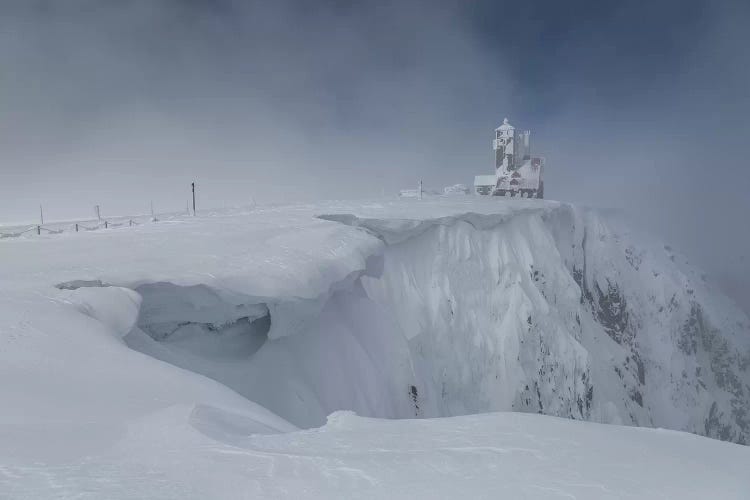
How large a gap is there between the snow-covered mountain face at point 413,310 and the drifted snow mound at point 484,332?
0.06 meters

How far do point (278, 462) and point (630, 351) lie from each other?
27.9m

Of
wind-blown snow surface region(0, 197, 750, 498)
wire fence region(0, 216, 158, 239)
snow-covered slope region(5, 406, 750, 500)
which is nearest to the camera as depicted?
snow-covered slope region(5, 406, 750, 500)

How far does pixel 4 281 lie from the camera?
5312mm

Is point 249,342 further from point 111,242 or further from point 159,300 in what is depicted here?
point 111,242

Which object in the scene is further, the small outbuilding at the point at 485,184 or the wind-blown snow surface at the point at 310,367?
the small outbuilding at the point at 485,184

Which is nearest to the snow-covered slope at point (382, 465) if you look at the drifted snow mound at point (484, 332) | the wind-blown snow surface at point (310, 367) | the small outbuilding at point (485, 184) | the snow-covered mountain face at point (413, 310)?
the wind-blown snow surface at point (310, 367)

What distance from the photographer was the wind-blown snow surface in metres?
2.53

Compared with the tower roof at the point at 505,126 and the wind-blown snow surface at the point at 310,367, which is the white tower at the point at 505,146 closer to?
the tower roof at the point at 505,126

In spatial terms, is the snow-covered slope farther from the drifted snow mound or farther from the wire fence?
the wire fence

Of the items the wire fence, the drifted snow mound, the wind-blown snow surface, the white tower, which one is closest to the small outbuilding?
the white tower

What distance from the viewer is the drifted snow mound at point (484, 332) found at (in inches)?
278

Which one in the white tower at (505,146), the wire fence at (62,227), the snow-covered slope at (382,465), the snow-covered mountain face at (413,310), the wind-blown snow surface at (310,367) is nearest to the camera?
the snow-covered slope at (382,465)

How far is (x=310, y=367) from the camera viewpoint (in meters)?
8.12

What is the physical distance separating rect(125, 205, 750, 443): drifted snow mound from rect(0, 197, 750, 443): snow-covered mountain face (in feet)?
0.19
